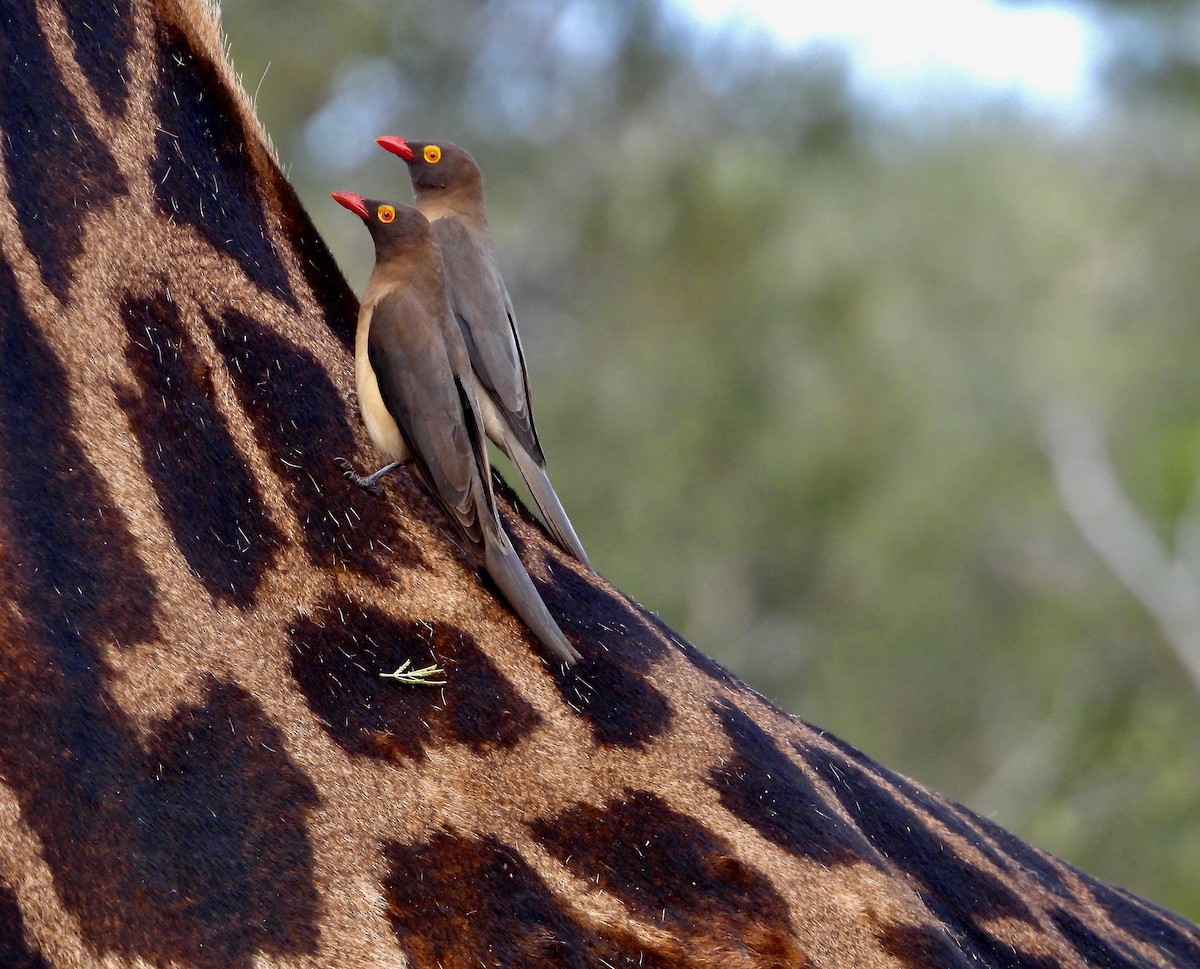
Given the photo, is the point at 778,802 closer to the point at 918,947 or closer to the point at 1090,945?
the point at 918,947

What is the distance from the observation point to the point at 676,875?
101 inches

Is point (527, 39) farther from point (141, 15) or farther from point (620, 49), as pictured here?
point (141, 15)

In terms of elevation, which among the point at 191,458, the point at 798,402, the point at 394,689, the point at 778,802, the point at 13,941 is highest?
the point at 798,402

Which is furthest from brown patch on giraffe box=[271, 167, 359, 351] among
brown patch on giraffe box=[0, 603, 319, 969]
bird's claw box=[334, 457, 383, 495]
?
brown patch on giraffe box=[0, 603, 319, 969]

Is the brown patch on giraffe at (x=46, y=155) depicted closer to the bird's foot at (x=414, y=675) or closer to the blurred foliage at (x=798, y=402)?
the bird's foot at (x=414, y=675)

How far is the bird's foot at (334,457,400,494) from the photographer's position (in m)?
2.74

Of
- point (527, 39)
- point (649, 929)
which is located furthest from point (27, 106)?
point (527, 39)

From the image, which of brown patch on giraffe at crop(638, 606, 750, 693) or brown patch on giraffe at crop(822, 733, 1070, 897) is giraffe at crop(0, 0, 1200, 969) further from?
brown patch on giraffe at crop(822, 733, 1070, 897)

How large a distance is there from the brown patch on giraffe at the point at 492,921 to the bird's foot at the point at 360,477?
0.65 metres

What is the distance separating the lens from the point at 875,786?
10.7 feet

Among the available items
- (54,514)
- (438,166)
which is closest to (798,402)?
(438,166)

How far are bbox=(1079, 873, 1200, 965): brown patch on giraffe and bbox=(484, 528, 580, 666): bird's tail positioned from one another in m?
1.63

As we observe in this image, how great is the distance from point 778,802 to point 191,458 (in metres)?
1.18

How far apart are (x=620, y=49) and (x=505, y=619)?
1512 cm
